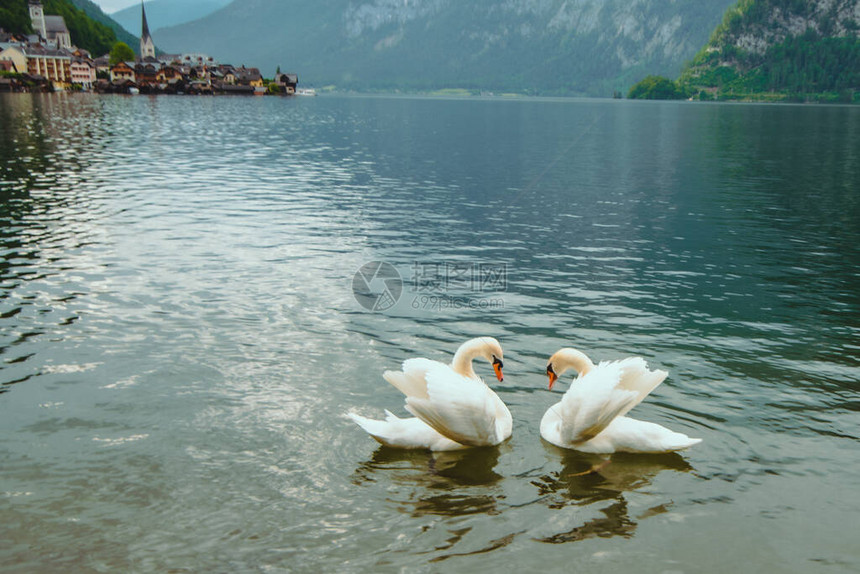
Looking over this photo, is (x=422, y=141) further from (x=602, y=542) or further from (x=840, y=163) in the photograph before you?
(x=602, y=542)

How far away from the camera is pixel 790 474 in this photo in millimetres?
11094

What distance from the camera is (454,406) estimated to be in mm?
10773

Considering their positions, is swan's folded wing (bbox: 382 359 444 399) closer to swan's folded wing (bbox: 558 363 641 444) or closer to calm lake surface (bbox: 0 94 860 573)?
calm lake surface (bbox: 0 94 860 573)

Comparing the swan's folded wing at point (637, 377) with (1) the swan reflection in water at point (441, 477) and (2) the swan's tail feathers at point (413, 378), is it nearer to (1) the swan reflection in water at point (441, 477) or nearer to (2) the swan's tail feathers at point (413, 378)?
(1) the swan reflection in water at point (441, 477)

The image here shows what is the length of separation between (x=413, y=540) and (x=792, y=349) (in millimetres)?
11722

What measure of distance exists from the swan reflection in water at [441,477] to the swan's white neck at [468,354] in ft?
4.53

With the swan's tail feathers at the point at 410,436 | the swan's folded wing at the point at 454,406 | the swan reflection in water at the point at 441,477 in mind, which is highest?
the swan's folded wing at the point at 454,406

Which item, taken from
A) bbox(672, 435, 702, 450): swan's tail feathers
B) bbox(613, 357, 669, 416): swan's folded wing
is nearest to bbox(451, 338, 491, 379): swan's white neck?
bbox(613, 357, 669, 416): swan's folded wing

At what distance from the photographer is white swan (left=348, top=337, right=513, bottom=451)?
10773mm

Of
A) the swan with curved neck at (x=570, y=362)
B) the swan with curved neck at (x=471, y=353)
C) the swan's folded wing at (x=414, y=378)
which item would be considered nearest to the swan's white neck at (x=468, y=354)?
the swan with curved neck at (x=471, y=353)

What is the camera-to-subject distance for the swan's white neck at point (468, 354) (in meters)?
12.2

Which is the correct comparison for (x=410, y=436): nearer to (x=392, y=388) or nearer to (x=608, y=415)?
(x=392, y=388)

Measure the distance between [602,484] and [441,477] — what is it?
8.37 feet

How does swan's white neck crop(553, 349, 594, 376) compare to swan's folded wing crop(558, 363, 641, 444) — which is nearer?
swan's folded wing crop(558, 363, 641, 444)
